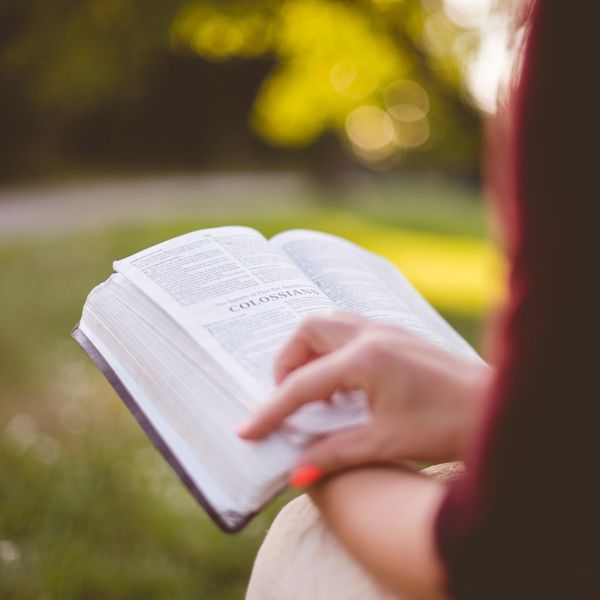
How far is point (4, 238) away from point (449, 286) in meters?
4.50

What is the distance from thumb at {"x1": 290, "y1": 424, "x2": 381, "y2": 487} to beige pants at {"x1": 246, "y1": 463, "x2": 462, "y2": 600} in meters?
0.13

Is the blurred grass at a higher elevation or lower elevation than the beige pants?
lower

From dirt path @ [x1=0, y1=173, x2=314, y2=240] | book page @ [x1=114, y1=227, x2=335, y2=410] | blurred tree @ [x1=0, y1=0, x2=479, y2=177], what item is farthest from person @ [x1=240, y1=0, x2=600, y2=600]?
dirt path @ [x1=0, y1=173, x2=314, y2=240]

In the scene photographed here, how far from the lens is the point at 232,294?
1.06 metres

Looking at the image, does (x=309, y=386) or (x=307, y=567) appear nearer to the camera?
(x=309, y=386)

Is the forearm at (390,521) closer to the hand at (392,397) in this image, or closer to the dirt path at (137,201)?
the hand at (392,397)

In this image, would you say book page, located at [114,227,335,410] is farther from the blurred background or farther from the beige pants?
the blurred background

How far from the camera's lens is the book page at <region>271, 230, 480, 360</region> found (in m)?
1.17

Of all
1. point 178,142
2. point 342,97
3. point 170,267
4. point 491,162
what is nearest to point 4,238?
point 342,97

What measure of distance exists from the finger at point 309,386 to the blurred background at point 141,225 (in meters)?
0.17

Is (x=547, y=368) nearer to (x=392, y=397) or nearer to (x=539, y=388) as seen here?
(x=539, y=388)

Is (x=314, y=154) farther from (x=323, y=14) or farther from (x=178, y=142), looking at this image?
(x=323, y=14)

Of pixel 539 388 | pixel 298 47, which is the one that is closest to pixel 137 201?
pixel 298 47

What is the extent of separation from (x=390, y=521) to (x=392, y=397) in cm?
12
